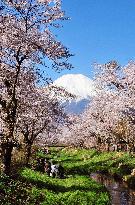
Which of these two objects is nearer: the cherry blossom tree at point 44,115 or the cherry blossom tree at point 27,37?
the cherry blossom tree at point 27,37

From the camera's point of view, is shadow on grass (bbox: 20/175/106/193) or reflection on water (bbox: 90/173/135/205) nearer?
shadow on grass (bbox: 20/175/106/193)

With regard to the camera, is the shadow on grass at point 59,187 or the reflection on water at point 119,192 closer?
the shadow on grass at point 59,187

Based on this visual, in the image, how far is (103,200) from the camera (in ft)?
75.4

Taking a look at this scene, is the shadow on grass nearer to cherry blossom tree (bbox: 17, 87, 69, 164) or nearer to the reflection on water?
the reflection on water

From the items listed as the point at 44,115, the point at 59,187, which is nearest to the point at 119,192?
the point at 59,187

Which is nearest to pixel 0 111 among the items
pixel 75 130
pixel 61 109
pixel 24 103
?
pixel 24 103

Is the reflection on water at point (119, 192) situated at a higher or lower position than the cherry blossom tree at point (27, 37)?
lower

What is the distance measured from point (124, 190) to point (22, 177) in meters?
9.85

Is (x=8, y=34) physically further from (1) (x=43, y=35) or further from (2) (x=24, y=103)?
(2) (x=24, y=103)

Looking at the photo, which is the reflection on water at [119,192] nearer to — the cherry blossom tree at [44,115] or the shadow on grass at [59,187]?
the shadow on grass at [59,187]

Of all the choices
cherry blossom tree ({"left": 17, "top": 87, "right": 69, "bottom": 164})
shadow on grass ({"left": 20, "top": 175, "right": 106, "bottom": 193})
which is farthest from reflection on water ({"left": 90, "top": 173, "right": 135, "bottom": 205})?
cherry blossom tree ({"left": 17, "top": 87, "right": 69, "bottom": 164})

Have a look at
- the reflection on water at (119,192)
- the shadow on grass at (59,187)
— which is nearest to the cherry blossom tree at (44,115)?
the reflection on water at (119,192)

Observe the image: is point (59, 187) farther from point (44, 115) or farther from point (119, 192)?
point (44, 115)

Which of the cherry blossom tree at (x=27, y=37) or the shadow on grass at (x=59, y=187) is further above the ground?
the cherry blossom tree at (x=27, y=37)
